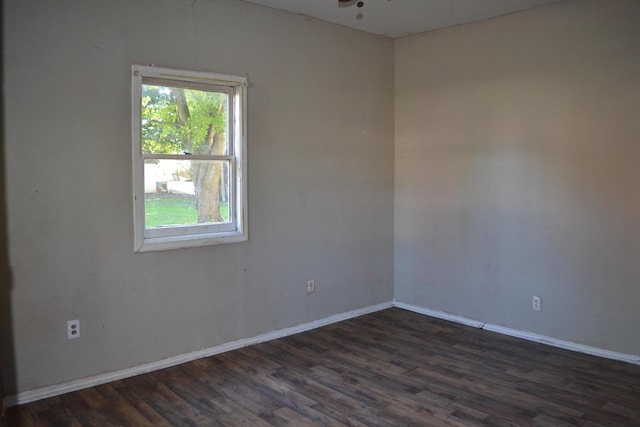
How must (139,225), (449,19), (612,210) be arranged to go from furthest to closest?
(449,19) < (612,210) < (139,225)

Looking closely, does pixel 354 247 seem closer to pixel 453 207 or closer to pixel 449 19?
pixel 453 207

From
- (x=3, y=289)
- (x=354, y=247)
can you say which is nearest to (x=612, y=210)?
(x=354, y=247)

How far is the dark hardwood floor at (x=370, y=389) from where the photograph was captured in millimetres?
2809

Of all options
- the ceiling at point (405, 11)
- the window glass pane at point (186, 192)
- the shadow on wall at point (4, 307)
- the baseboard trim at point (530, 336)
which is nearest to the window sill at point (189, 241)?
the window glass pane at point (186, 192)

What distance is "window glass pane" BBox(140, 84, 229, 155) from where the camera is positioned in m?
3.43

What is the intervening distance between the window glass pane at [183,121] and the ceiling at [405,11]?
0.85 metres

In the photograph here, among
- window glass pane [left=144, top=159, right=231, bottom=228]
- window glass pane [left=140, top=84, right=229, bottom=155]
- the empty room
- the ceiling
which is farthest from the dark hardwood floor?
the ceiling

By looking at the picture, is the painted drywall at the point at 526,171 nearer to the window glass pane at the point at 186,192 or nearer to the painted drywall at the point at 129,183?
the painted drywall at the point at 129,183

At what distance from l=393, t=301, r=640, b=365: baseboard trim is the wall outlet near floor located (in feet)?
0.69

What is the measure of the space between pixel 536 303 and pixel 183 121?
3.03 metres

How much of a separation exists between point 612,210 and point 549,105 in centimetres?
91

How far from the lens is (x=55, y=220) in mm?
3053

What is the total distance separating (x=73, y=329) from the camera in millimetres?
3141

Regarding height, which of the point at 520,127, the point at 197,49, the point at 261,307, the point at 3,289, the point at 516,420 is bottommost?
the point at 516,420
